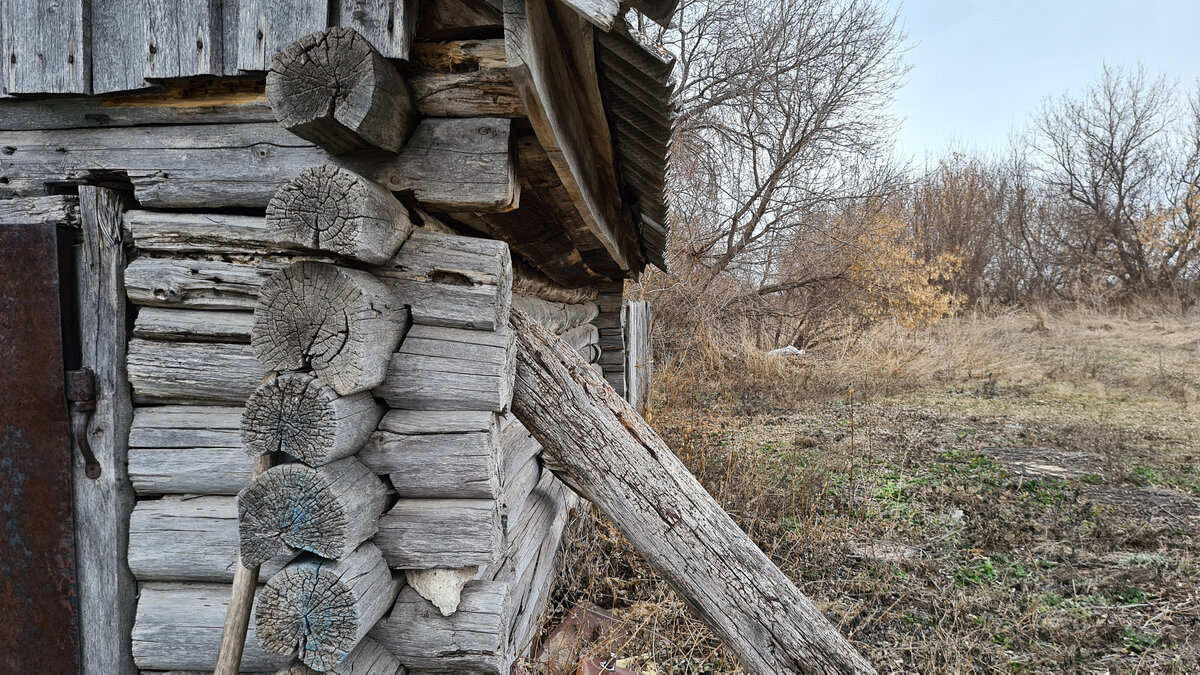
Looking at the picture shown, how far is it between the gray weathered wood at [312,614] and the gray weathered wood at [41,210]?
1.48m

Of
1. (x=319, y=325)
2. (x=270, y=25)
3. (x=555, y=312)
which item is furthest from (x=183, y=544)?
(x=555, y=312)

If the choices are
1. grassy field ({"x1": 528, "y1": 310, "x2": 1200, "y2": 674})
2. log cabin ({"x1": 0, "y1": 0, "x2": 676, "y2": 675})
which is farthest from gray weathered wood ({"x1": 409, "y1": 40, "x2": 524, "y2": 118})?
grassy field ({"x1": 528, "y1": 310, "x2": 1200, "y2": 674})

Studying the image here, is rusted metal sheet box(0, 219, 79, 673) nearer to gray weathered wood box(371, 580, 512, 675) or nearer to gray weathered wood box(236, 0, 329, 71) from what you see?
gray weathered wood box(236, 0, 329, 71)

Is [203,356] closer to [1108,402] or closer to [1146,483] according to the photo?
[1146,483]

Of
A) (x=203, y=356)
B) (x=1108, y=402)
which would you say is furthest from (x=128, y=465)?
(x=1108, y=402)

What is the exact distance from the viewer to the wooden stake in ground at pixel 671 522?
2.31 m

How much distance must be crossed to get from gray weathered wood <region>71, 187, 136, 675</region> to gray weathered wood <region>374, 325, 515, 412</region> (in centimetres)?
100

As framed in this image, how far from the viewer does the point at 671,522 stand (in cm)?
240

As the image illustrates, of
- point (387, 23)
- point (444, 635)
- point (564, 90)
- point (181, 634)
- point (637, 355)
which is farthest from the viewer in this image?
point (637, 355)

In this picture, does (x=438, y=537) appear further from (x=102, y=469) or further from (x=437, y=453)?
(x=102, y=469)

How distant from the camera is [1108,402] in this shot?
938cm

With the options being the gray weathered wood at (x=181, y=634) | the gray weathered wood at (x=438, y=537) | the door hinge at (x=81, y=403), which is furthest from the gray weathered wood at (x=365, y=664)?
the door hinge at (x=81, y=403)

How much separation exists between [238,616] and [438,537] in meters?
0.60

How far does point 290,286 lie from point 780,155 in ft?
40.9
